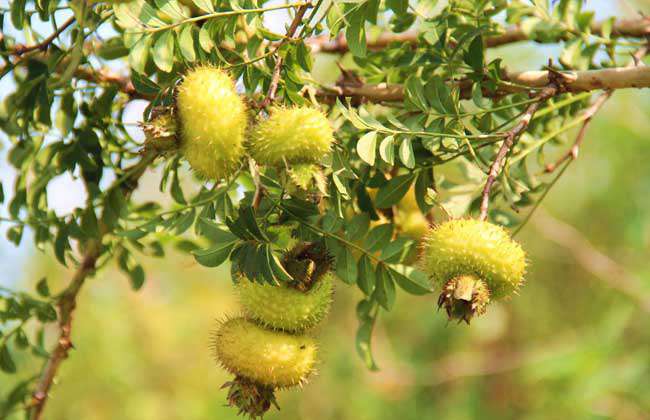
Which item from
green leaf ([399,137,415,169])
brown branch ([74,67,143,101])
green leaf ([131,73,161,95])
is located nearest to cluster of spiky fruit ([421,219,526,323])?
green leaf ([399,137,415,169])

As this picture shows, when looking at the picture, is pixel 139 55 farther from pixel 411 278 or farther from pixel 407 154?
pixel 411 278

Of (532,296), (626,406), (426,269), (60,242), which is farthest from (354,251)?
(532,296)

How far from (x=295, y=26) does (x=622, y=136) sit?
5351mm

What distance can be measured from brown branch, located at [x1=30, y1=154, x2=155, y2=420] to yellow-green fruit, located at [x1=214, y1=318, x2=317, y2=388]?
615mm

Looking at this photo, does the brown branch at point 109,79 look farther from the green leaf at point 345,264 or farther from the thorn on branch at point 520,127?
the thorn on branch at point 520,127

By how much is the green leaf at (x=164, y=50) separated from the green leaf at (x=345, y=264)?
50cm

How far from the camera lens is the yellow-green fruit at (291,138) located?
1.26 meters

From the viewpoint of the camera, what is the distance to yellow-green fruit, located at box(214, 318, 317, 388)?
1.36m

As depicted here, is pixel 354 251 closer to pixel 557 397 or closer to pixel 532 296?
pixel 557 397

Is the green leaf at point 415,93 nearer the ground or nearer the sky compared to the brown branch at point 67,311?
nearer the sky

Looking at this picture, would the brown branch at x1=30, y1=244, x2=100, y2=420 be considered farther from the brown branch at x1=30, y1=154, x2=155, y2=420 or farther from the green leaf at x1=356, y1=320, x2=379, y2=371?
the green leaf at x1=356, y1=320, x2=379, y2=371

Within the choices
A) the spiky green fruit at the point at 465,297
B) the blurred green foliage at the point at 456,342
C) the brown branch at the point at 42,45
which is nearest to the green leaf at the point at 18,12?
the brown branch at the point at 42,45

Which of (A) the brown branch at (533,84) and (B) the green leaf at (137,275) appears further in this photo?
(B) the green leaf at (137,275)

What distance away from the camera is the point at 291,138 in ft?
4.13
